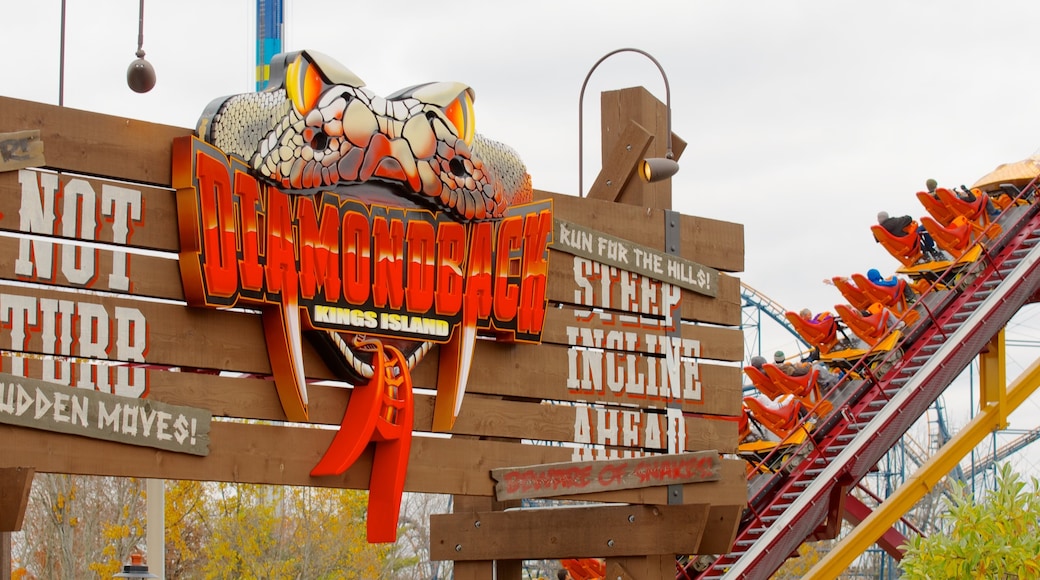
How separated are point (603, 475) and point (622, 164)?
6.80 feet

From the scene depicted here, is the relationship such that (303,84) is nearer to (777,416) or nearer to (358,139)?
(358,139)

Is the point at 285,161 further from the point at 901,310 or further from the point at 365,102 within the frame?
the point at 901,310

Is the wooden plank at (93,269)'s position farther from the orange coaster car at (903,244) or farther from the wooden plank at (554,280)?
the orange coaster car at (903,244)

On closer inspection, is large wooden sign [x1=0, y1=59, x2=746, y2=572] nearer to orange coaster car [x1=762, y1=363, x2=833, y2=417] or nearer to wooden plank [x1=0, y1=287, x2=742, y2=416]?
wooden plank [x1=0, y1=287, x2=742, y2=416]

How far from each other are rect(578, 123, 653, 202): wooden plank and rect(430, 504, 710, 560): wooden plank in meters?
1.98

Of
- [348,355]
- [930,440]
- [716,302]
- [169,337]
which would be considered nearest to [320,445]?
[348,355]

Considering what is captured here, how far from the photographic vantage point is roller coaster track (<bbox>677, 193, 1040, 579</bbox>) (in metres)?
14.2

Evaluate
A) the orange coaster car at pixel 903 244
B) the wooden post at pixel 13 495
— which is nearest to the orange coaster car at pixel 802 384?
the orange coaster car at pixel 903 244

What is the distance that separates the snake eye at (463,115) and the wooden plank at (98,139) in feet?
4.70

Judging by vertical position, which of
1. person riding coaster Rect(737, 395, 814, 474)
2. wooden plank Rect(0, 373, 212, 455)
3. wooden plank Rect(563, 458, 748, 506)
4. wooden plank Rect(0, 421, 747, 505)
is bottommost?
wooden plank Rect(563, 458, 748, 506)

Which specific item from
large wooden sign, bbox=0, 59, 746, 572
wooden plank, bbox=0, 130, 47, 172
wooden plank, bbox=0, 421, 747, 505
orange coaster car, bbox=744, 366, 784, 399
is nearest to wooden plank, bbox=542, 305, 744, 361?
large wooden sign, bbox=0, 59, 746, 572


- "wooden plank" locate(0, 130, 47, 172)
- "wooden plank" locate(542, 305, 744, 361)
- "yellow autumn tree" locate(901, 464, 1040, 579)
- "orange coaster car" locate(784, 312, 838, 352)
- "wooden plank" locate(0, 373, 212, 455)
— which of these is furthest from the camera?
"orange coaster car" locate(784, 312, 838, 352)

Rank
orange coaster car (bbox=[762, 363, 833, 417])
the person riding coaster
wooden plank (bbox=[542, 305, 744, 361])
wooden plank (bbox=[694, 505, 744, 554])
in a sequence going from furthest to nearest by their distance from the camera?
orange coaster car (bbox=[762, 363, 833, 417])
the person riding coaster
wooden plank (bbox=[694, 505, 744, 554])
wooden plank (bbox=[542, 305, 744, 361])

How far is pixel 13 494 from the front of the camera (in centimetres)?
673
